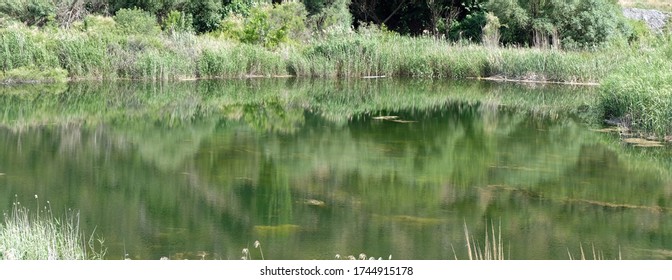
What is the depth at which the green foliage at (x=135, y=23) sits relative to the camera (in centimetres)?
2553

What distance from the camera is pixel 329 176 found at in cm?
1153

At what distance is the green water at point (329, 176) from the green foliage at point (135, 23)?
Answer: 19.8 feet

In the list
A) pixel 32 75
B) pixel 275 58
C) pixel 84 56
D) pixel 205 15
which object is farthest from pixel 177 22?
pixel 32 75

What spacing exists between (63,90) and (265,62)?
6.64m

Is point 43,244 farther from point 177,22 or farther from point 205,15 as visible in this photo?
point 205,15

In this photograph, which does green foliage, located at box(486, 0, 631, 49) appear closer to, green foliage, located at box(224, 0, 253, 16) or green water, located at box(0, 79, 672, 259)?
green foliage, located at box(224, 0, 253, 16)

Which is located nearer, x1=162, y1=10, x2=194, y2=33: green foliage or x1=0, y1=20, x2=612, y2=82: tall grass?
x1=0, y1=20, x2=612, y2=82: tall grass

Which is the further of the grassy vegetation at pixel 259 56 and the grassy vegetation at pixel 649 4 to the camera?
the grassy vegetation at pixel 649 4

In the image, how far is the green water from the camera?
8469mm

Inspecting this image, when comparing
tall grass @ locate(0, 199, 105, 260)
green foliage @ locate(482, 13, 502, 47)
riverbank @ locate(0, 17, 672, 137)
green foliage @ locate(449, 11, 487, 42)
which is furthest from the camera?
green foliage @ locate(449, 11, 487, 42)

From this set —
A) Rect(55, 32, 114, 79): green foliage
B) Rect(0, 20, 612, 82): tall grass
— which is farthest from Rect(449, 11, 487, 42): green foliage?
Rect(55, 32, 114, 79): green foliage

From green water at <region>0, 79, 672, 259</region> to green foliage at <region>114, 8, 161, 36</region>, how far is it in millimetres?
6030

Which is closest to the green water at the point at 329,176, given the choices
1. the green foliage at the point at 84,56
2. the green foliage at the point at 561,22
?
the green foliage at the point at 84,56

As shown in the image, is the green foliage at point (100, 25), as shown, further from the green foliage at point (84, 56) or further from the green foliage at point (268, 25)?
the green foliage at point (268, 25)
